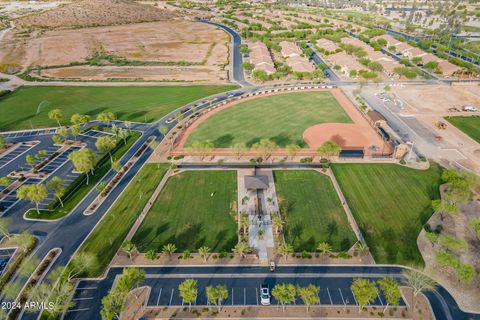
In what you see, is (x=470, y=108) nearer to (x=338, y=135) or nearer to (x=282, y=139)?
(x=338, y=135)

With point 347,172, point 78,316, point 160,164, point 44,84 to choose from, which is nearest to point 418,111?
point 347,172

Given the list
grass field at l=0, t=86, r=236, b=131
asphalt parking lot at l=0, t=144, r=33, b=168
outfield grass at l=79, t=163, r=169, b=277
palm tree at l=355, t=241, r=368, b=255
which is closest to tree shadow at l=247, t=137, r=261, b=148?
outfield grass at l=79, t=163, r=169, b=277

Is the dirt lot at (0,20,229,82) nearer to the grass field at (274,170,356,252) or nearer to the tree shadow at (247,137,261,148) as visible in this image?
the tree shadow at (247,137,261,148)

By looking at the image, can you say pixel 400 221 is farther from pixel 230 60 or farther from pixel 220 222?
pixel 230 60

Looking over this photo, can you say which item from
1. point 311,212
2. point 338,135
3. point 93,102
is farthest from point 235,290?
point 93,102

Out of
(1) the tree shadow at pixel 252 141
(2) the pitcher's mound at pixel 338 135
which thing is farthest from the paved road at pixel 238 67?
(1) the tree shadow at pixel 252 141
